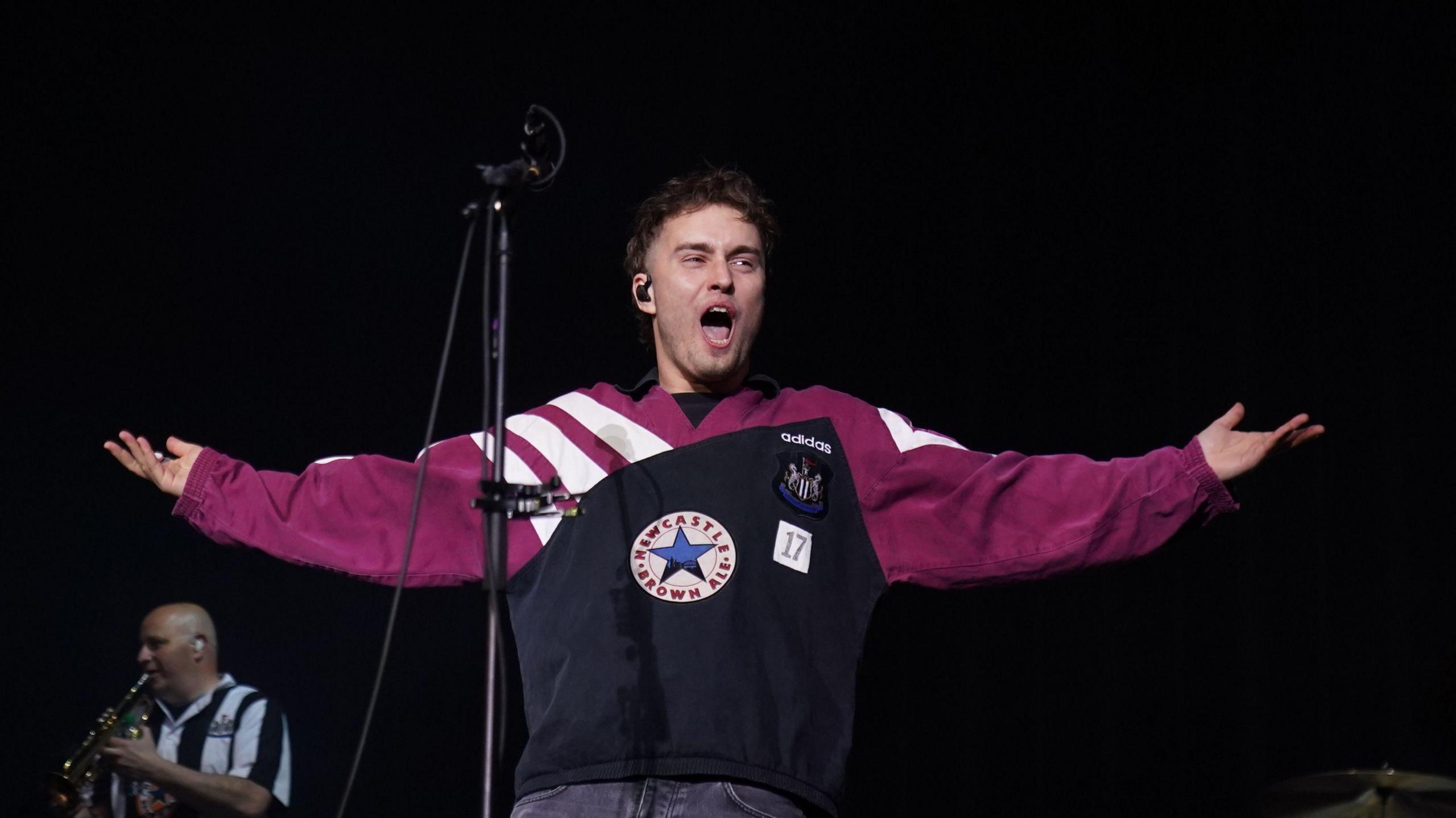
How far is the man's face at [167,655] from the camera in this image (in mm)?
3932

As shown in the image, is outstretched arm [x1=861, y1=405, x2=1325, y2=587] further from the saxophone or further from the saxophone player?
the saxophone

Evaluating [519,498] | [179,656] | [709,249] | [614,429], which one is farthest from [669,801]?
[179,656]

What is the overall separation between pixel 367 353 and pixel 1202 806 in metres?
2.97

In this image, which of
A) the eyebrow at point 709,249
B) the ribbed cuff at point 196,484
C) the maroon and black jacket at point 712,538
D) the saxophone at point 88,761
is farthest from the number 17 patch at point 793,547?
the saxophone at point 88,761

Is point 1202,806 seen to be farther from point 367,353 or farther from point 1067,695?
point 367,353

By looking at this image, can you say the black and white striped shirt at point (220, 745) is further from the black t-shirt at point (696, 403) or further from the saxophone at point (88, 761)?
the black t-shirt at point (696, 403)

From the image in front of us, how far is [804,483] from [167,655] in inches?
109

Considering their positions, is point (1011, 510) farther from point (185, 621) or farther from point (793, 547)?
point (185, 621)

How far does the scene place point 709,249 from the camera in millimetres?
2295

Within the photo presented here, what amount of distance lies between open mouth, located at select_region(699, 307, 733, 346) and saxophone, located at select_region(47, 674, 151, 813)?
8.31 feet

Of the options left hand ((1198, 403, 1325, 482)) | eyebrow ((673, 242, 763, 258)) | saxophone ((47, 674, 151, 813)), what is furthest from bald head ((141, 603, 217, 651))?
left hand ((1198, 403, 1325, 482))

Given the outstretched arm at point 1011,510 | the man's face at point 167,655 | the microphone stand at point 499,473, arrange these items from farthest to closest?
1. the man's face at point 167,655
2. the outstretched arm at point 1011,510
3. the microphone stand at point 499,473

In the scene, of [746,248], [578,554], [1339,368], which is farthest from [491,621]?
[1339,368]

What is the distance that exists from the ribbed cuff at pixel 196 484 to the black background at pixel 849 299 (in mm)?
2166
